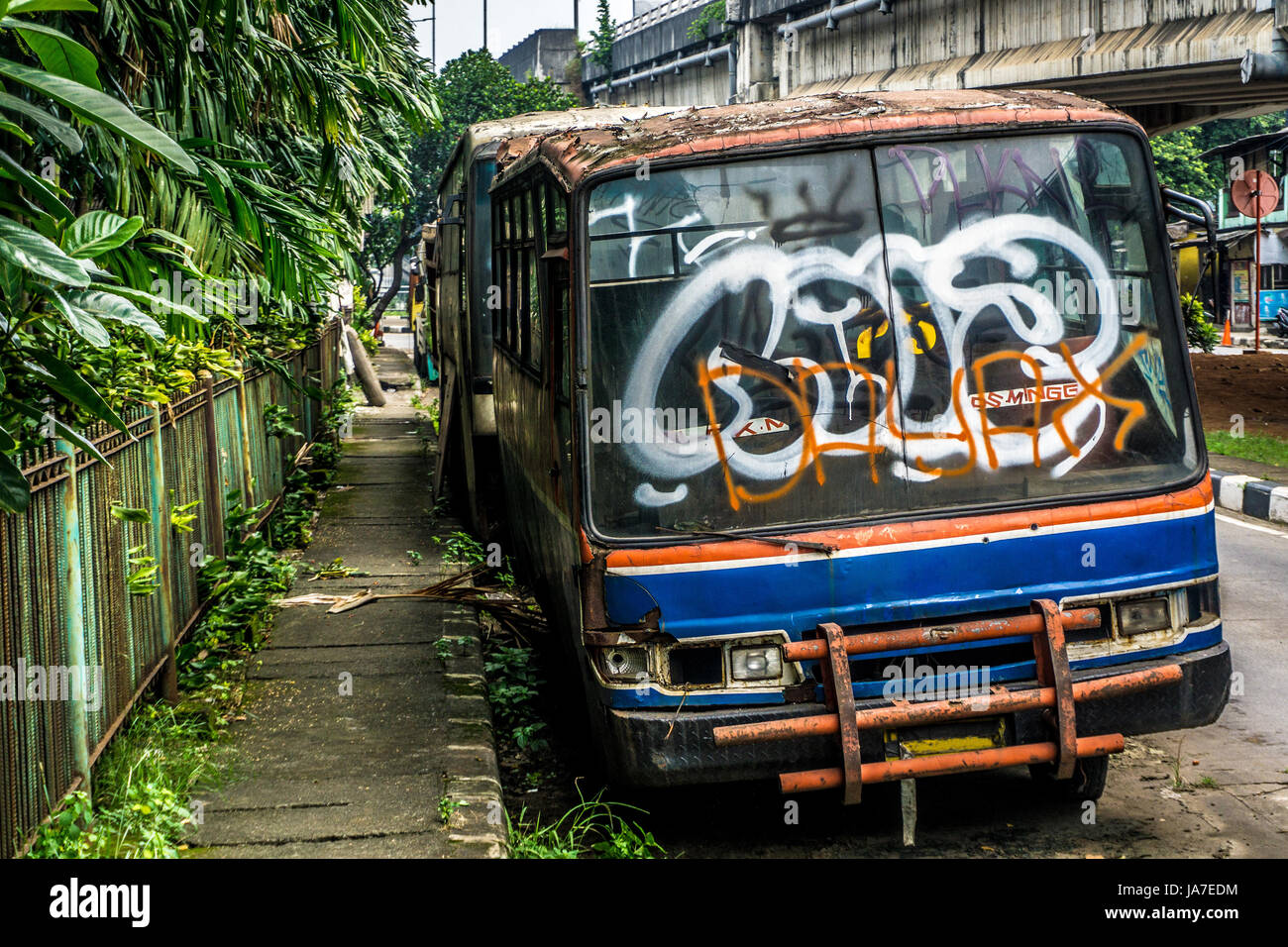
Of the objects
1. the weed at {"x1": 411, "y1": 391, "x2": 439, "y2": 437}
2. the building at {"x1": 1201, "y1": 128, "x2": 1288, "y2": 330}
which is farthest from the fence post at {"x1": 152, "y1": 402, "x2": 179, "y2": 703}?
the building at {"x1": 1201, "y1": 128, "x2": 1288, "y2": 330}

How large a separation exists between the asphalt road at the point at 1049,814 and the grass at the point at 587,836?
0.14 m

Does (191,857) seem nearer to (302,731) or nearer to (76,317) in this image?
(302,731)

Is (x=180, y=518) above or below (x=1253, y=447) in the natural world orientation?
above

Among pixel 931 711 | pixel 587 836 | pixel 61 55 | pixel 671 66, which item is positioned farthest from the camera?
pixel 671 66

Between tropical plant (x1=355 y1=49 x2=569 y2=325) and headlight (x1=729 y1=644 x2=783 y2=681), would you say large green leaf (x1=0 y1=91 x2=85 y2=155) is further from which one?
tropical plant (x1=355 y1=49 x2=569 y2=325)

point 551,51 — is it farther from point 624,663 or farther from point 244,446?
point 624,663

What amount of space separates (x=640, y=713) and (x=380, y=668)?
2264 mm

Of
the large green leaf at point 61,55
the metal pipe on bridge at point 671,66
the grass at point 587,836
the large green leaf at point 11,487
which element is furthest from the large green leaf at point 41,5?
the metal pipe on bridge at point 671,66

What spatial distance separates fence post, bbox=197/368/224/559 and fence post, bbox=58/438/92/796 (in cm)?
270

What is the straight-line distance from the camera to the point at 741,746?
412cm

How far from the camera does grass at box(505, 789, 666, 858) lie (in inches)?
168

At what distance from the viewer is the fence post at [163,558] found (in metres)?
5.50

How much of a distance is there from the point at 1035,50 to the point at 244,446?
1138 centimetres

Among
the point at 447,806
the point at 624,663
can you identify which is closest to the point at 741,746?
the point at 624,663
